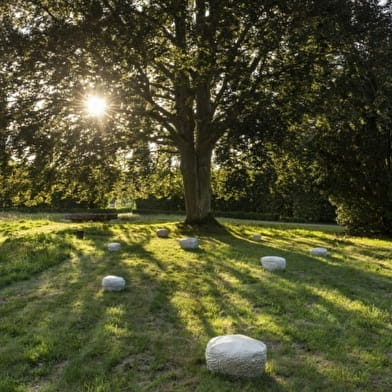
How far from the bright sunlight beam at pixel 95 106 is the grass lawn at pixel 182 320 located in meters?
4.13

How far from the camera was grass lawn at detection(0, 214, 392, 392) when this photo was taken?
3.23 m

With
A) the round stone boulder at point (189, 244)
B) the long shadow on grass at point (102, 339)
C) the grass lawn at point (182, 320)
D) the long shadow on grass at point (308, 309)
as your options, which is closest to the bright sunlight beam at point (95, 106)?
the grass lawn at point (182, 320)

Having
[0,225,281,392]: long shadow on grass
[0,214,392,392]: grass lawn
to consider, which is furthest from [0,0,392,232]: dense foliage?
[0,225,281,392]: long shadow on grass

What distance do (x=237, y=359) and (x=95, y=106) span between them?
9.49 meters

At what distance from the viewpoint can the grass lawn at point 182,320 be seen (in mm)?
3234

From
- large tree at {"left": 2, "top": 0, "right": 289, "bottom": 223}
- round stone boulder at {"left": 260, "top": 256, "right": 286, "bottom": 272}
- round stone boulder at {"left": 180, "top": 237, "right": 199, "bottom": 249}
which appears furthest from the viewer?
round stone boulder at {"left": 180, "top": 237, "right": 199, "bottom": 249}

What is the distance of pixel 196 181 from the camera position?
43.7ft

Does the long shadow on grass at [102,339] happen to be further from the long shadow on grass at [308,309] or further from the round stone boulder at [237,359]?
the long shadow on grass at [308,309]

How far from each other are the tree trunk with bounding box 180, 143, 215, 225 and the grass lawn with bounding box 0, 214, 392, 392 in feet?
15.2

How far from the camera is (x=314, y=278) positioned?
684cm

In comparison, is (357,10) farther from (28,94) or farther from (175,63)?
(28,94)

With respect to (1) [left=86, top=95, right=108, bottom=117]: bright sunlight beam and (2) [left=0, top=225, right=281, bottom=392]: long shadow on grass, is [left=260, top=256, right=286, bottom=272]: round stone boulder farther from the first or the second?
(1) [left=86, top=95, right=108, bottom=117]: bright sunlight beam

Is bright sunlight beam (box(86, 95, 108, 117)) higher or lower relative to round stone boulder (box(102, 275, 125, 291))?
higher

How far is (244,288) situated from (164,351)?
254 centimetres
